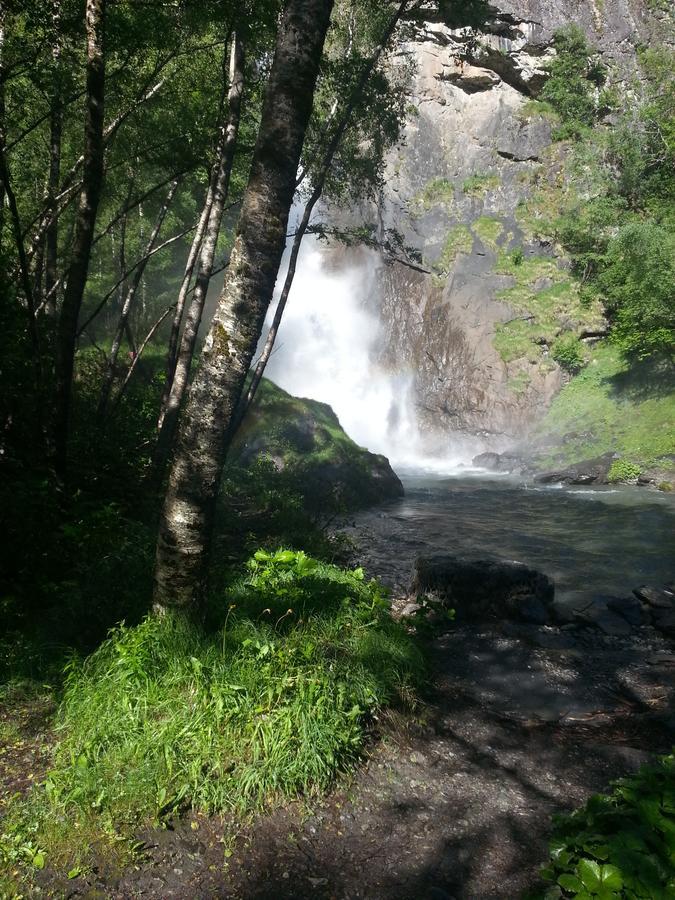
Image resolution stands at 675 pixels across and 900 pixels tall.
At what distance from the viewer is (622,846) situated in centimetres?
176

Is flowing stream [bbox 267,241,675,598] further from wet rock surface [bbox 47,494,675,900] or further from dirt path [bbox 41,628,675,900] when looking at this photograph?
dirt path [bbox 41,628,675,900]

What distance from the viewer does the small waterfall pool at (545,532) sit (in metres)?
9.48

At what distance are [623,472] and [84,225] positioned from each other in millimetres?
19047

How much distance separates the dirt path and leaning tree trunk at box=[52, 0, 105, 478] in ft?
15.9

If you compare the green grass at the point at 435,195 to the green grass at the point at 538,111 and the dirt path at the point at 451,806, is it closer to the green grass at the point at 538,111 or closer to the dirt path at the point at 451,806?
the green grass at the point at 538,111

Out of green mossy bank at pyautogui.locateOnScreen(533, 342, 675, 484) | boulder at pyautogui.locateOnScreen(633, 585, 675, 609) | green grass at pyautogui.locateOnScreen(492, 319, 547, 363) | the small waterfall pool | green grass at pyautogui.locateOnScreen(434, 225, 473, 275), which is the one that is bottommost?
boulder at pyautogui.locateOnScreen(633, 585, 675, 609)

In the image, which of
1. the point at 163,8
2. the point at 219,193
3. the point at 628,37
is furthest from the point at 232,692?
the point at 628,37

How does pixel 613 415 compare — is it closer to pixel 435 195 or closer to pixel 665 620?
pixel 665 620

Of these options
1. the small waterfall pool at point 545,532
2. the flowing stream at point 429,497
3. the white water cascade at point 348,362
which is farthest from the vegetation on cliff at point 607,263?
the white water cascade at point 348,362

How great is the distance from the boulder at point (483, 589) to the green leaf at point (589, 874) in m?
5.22

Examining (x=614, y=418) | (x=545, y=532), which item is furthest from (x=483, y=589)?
(x=614, y=418)

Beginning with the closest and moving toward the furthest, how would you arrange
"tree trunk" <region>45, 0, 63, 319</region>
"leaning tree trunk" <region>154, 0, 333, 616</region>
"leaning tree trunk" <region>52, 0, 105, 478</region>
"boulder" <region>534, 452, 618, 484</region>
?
"leaning tree trunk" <region>154, 0, 333, 616</region>, "leaning tree trunk" <region>52, 0, 105, 478</region>, "tree trunk" <region>45, 0, 63, 319</region>, "boulder" <region>534, 452, 618, 484</region>

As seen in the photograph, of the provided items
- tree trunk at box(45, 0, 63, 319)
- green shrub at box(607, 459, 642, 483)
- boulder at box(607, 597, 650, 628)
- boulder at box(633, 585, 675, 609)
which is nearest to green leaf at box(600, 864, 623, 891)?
boulder at box(607, 597, 650, 628)

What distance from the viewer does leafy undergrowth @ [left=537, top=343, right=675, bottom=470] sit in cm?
2039
